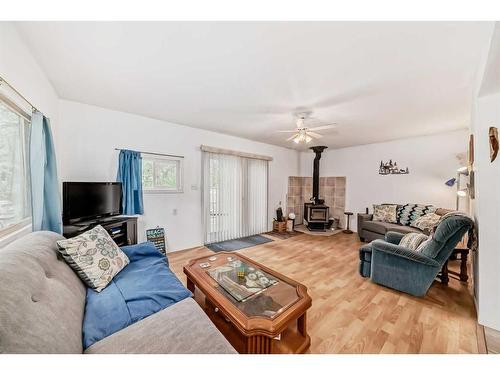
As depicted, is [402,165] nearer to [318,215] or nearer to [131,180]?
[318,215]

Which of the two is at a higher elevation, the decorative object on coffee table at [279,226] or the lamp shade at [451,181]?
the lamp shade at [451,181]

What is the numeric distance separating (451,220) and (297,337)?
188cm

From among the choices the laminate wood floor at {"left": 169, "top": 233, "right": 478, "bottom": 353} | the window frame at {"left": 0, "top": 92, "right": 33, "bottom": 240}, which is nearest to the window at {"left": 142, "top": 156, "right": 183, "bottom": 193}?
the laminate wood floor at {"left": 169, "top": 233, "right": 478, "bottom": 353}

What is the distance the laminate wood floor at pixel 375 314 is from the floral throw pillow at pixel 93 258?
119 centimetres

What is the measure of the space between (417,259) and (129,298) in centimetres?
271

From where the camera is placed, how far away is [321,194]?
5.72 meters

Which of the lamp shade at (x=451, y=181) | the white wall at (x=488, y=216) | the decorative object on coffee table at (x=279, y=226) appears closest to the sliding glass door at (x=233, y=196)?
the decorative object on coffee table at (x=279, y=226)

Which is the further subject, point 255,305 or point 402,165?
point 402,165

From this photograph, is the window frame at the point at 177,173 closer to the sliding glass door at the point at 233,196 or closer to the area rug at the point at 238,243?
the sliding glass door at the point at 233,196

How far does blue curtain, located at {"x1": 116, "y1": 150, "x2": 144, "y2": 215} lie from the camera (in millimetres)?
2865

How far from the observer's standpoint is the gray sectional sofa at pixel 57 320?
711 mm

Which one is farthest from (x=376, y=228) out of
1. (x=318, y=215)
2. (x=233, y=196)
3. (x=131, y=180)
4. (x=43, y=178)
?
(x=43, y=178)
